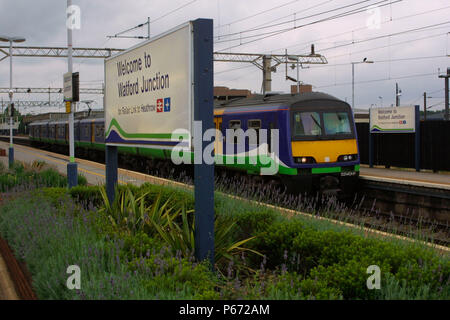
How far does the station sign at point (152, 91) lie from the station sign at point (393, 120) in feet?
41.5

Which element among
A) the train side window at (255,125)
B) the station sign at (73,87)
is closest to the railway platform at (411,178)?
the train side window at (255,125)

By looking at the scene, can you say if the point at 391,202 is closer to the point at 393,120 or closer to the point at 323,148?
the point at 323,148

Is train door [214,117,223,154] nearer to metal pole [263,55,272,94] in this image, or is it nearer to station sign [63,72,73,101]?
station sign [63,72,73,101]

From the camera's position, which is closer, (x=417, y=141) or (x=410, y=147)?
(x=417, y=141)

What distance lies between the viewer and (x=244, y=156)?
1328cm

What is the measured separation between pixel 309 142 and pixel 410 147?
7.52m

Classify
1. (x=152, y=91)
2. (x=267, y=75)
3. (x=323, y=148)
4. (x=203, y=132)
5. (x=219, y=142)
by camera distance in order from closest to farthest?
(x=203, y=132) → (x=152, y=91) → (x=323, y=148) → (x=219, y=142) → (x=267, y=75)

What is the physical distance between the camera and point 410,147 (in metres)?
18.0

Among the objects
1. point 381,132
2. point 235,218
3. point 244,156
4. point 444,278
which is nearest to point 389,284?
point 444,278

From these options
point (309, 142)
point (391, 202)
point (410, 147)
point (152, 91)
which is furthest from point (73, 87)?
point (410, 147)

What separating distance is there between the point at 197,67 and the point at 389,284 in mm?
2842

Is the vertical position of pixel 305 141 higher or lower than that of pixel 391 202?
higher

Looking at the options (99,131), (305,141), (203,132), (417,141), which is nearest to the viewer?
(203,132)
